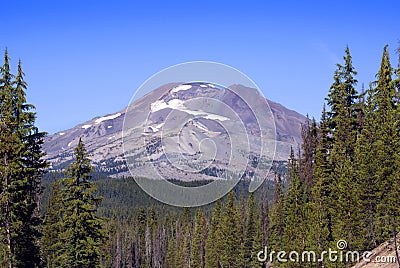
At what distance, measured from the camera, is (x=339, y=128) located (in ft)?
155

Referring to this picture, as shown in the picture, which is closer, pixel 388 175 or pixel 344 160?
pixel 388 175

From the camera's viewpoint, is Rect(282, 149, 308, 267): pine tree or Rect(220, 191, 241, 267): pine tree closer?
Rect(282, 149, 308, 267): pine tree

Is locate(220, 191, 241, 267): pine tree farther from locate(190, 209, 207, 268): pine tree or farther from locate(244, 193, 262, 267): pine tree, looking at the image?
Result: locate(190, 209, 207, 268): pine tree

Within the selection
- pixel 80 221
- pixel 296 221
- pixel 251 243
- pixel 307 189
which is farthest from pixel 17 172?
pixel 251 243

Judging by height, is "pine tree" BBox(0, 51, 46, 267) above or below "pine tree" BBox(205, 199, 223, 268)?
above

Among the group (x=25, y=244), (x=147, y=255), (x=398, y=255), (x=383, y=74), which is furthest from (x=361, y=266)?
(x=147, y=255)

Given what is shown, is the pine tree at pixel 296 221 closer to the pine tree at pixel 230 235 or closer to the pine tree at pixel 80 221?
the pine tree at pixel 230 235

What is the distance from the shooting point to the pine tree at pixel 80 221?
33562 millimetres

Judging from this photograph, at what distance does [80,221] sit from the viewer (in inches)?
1321

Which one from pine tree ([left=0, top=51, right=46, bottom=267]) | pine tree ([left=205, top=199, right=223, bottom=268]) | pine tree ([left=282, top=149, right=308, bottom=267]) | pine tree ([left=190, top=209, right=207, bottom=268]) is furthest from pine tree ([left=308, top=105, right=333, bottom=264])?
pine tree ([left=190, top=209, right=207, bottom=268])

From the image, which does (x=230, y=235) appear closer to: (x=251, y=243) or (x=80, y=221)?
(x=251, y=243)

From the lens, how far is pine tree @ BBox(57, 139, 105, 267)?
33.6 metres

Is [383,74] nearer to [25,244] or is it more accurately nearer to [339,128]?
[339,128]

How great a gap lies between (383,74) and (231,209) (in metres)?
35.3
